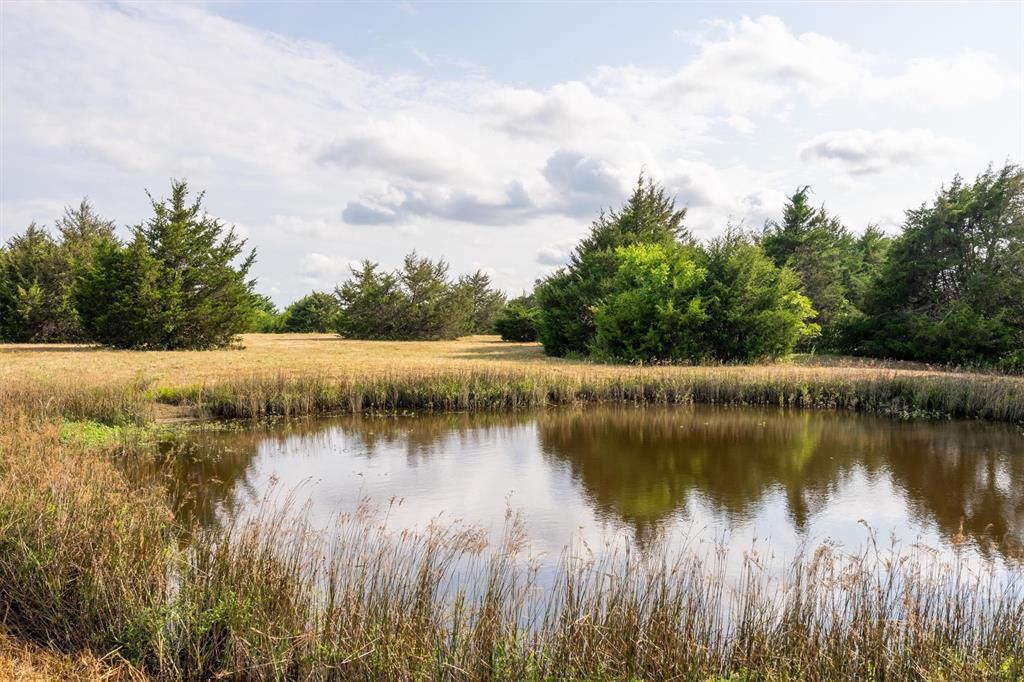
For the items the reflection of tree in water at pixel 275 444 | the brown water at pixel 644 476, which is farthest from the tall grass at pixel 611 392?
the brown water at pixel 644 476

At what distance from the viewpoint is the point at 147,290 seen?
94.4 ft

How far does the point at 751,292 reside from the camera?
1033 inches

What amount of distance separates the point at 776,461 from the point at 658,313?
14728 mm

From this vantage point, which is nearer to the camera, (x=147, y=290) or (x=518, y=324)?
(x=147, y=290)

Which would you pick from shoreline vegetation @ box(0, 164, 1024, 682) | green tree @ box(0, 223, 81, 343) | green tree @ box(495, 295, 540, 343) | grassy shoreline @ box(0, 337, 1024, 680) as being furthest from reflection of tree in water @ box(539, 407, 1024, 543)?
green tree @ box(0, 223, 81, 343)

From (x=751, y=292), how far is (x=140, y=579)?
24.8 meters

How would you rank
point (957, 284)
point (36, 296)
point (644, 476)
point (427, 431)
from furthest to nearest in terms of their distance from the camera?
point (36, 296) < point (957, 284) < point (427, 431) < point (644, 476)

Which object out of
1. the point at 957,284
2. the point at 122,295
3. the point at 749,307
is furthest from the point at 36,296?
the point at 957,284

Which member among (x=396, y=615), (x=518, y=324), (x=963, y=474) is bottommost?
(x=963, y=474)

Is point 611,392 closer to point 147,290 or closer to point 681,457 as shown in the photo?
point 681,457

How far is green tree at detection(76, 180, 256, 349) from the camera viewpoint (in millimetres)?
29156

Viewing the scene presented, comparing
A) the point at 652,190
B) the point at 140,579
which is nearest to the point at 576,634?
the point at 140,579

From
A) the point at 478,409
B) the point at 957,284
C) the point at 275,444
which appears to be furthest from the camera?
the point at 957,284

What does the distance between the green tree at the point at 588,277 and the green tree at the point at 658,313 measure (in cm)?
212
